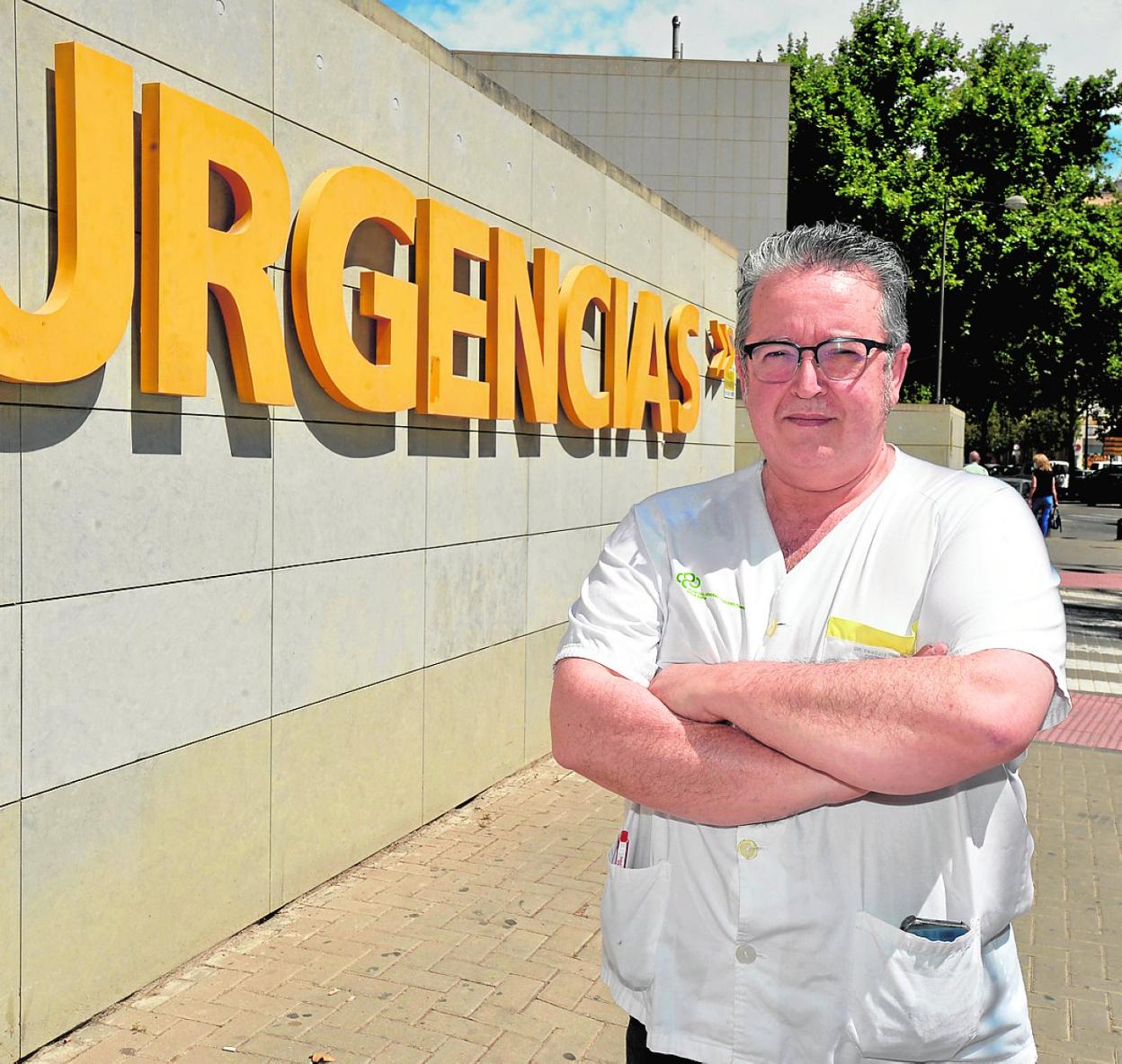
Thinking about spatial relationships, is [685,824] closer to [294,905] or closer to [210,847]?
[210,847]

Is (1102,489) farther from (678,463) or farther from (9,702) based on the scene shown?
(9,702)

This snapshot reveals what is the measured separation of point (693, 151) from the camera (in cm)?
2569

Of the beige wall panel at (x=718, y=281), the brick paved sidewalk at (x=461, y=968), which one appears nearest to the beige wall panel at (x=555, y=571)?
the brick paved sidewalk at (x=461, y=968)

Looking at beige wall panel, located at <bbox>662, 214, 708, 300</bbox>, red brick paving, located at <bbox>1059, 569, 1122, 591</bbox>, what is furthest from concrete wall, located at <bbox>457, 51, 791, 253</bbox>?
beige wall panel, located at <bbox>662, 214, 708, 300</bbox>

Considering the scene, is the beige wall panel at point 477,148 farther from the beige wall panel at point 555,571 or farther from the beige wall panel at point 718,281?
the beige wall panel at point 718,281

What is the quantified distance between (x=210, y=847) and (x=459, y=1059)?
51.7 inches

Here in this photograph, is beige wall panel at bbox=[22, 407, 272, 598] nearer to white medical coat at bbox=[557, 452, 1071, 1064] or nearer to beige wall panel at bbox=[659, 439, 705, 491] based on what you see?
white medical coat at bbox=[557, 452, 1071, 1064]

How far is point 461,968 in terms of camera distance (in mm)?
4637

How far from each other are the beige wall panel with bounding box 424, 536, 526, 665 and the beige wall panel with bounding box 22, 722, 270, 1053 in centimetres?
153

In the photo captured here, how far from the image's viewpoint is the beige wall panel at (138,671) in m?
3.87

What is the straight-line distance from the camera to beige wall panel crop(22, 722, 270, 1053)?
3893 millimetres

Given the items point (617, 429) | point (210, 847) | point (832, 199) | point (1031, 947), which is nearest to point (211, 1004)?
point (210, 847)

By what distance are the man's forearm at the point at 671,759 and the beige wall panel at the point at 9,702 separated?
7.34ft

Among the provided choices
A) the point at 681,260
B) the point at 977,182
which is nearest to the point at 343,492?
the point at 681,260
